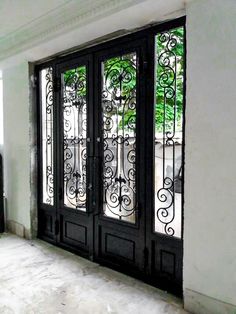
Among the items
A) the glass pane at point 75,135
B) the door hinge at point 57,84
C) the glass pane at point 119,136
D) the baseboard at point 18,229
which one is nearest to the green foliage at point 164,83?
the glass pane at point 119,136

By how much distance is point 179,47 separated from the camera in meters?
2.69

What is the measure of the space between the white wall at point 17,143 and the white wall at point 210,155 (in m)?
2.46

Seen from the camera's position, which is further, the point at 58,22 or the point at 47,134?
the point at 47,134

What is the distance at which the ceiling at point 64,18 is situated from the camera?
2585 millimetres

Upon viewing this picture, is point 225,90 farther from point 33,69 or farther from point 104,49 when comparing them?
point 33,69

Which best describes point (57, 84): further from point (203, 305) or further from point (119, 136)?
point (203, 305)

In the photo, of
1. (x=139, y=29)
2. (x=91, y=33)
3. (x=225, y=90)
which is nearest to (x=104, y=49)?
(x=91, y=33)

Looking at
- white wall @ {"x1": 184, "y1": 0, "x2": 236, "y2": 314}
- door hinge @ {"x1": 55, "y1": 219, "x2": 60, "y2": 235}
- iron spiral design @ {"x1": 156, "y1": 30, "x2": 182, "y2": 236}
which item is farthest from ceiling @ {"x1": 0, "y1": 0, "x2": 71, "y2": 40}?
door hinge @ {"x1": 55, "y1": 219, "x2": 60, "y2": 235}

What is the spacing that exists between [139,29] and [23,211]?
2.82m

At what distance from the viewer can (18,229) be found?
4.38m

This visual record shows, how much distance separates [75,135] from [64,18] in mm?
1267

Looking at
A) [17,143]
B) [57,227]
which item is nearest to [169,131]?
[57,227]

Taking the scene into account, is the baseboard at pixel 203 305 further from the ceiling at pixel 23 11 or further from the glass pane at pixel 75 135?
the ceiling at pixel 23 11

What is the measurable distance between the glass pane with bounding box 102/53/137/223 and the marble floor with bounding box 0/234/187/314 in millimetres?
628
